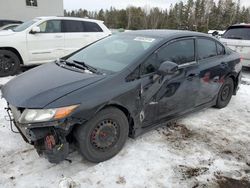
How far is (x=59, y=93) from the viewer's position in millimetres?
2848

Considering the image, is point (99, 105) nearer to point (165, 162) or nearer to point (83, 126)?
point (83, 126)

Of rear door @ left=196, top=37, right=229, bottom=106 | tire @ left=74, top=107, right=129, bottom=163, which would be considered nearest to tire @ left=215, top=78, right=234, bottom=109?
rear door @ left=196, top=37, right=229, bottom=106

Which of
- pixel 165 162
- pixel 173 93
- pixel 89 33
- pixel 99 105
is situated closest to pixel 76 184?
pixel 99 105

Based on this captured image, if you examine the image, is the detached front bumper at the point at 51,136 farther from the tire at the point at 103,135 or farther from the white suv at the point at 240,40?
the white suv at the point at 240,40

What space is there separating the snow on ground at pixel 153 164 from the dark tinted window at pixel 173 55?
1077mm

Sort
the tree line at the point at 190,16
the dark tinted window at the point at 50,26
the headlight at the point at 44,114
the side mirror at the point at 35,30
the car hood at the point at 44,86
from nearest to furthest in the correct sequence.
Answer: the headlight at the point at 44,114, the car hood at the point at 44,86, the side mirror at the point at 35,30, the dark tinted window at the point at 50,26, the tree line at the point at 190,16

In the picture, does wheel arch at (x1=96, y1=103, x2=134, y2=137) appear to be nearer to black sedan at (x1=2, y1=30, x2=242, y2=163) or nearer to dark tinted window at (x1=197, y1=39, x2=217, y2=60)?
black sedan at (x1=2, y1=30, x2=242, y2=163)

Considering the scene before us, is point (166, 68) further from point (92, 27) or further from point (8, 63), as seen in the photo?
point (92, 27)

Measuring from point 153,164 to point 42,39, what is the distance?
5.60m

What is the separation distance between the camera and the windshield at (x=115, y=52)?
3511 millimetres

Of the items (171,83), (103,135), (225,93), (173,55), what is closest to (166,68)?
(171,83)

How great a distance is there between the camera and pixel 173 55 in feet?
12.8

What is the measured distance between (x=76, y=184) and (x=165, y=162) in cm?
114

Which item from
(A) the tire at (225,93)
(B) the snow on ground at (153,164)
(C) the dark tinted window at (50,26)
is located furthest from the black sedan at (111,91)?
(C) the dark tinted window at (50,26)
